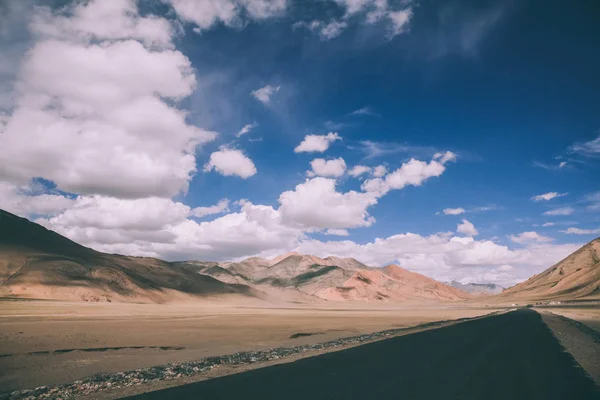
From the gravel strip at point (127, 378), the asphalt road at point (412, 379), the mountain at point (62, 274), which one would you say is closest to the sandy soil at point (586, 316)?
the asphalt road at point (412, 379)

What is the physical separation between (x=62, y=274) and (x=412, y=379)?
15501 cm

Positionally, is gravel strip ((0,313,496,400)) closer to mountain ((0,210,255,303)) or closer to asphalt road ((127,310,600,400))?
asphalt road ((127,310,600,400))

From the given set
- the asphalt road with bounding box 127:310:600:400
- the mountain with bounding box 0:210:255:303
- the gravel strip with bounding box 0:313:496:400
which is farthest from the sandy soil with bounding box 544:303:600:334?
the mountain with bounding box 0:210:255:303

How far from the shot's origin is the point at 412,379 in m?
13.6

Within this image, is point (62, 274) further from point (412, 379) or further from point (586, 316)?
point (412, 379)

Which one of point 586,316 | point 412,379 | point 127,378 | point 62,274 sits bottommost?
point 586,316

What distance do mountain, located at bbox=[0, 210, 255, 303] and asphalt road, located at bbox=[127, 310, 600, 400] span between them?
131532mm

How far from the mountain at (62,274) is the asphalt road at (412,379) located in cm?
13153

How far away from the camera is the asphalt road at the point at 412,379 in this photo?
38.7 ft

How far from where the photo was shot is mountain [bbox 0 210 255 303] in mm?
126625

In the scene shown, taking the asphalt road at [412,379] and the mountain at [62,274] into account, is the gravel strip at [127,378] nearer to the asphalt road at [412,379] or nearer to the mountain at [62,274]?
the asphalt road at [412,379]

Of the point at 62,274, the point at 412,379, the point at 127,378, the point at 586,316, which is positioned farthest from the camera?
the point at 62,274

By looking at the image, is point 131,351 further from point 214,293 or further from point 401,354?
point 214,293

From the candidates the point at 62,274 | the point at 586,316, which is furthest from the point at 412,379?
the point at 62,274
